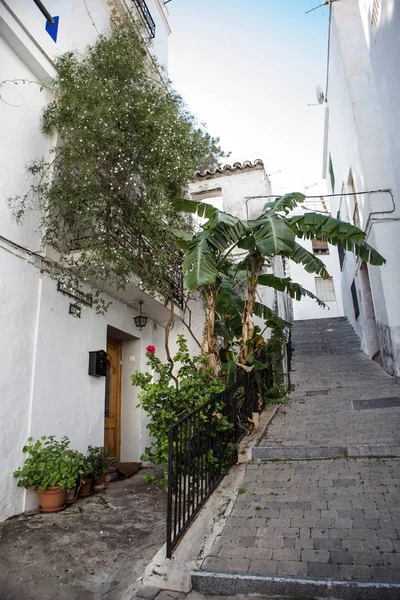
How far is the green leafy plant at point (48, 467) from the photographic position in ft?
15.7

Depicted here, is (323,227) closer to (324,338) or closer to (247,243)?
(247,243)

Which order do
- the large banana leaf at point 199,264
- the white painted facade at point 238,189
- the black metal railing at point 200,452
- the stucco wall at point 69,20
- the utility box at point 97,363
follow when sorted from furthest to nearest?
the white painted facade at point 238,189 < the utility box at point 97,363 < the stucco wall at point 69,20 < the large banana leaf at point 199,264 < the black metal railing at point 200,452

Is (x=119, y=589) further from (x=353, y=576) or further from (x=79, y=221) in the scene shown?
(x=79, y=221)

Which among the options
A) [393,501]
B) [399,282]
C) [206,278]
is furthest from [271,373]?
[393,501]

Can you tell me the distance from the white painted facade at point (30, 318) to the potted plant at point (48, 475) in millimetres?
139

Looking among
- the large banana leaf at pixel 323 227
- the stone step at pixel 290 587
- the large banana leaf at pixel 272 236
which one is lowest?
the stone step at pixel 290 587

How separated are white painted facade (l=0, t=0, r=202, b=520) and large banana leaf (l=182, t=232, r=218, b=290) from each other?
2.25 metres

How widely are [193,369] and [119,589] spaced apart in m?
2.77

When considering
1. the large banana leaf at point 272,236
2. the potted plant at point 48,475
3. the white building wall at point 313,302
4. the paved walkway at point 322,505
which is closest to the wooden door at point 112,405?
the potted plant at point 48,475

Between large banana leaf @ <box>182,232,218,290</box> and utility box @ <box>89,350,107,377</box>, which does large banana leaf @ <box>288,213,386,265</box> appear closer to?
large banana leaf @ <box>182,232,218,290</box>

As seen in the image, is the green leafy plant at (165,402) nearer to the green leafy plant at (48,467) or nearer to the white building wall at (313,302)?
the green leafy plant at (48,467)

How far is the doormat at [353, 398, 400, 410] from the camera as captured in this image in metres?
7.17

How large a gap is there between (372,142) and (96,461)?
1035cm

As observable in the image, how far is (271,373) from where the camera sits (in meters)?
8.98
